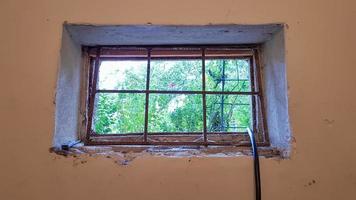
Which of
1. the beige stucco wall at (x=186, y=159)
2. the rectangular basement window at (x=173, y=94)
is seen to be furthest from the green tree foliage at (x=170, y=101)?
the beige stucco wall at (x=186, y=159)

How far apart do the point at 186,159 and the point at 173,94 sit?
30 cm

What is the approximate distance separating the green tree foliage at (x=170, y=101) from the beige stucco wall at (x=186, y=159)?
232 millimetres

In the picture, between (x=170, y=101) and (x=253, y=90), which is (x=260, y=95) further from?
(x=170, y=101)

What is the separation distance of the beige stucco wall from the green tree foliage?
0.76 ft

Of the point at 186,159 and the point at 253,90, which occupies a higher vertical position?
the point at 253,90

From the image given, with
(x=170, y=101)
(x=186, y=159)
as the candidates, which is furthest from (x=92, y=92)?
(x=186, y=159)

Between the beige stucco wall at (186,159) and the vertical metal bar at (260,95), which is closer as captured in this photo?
the beige stucco wall at (186,159)

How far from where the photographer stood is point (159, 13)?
82 cm

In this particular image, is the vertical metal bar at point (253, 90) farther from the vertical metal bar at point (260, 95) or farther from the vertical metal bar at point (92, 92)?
the vertical metal bar at point (92, 92)

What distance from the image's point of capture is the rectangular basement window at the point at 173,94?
0.97m

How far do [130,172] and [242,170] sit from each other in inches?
11.0

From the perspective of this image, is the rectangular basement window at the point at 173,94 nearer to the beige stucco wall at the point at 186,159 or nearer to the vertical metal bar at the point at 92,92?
the vertical metal bar at the point at 92,92

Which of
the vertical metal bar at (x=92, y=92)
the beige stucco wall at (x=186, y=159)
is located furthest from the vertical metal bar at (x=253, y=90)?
the vertical metal bar at (x=92, y=92)

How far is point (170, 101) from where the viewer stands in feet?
3.30
